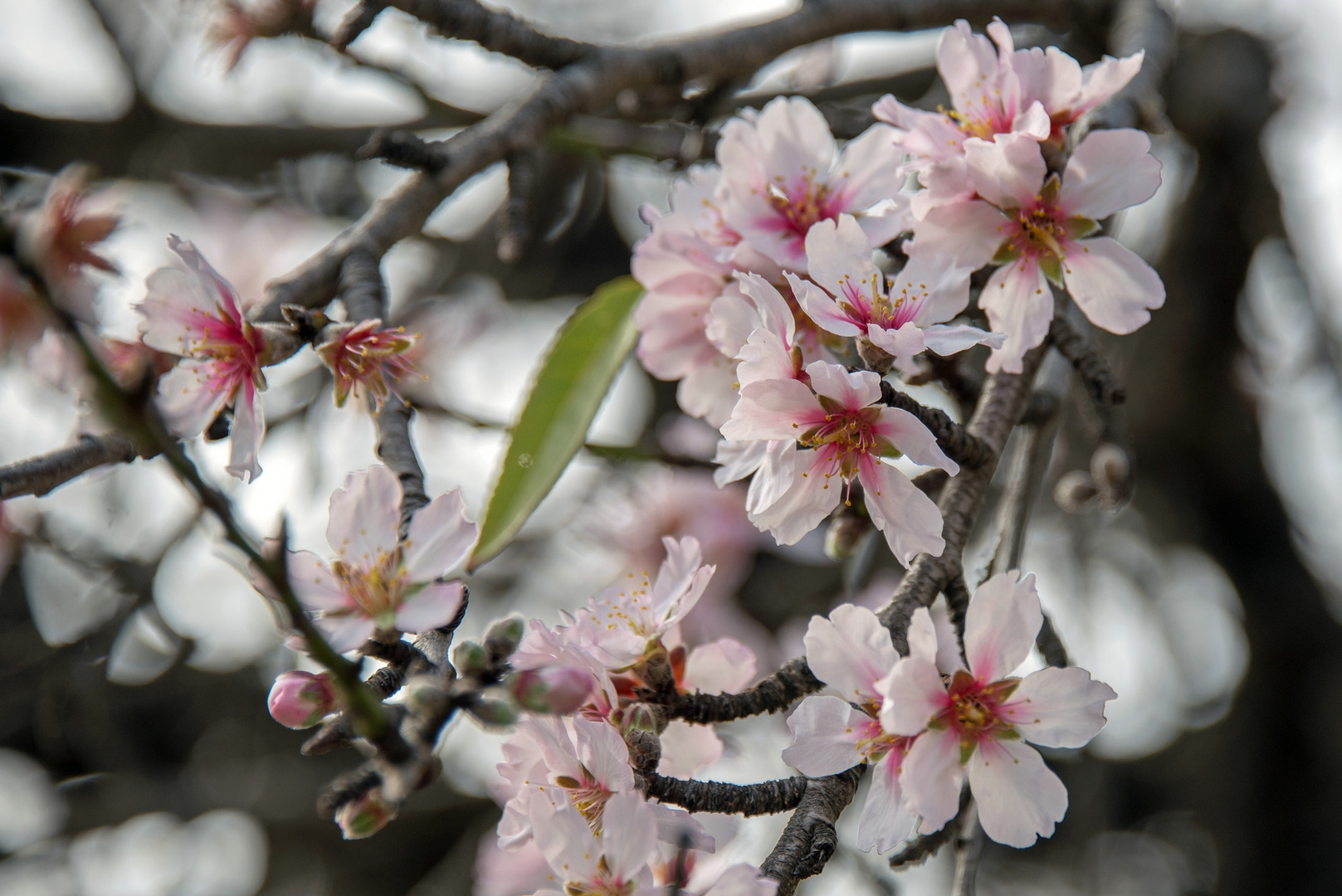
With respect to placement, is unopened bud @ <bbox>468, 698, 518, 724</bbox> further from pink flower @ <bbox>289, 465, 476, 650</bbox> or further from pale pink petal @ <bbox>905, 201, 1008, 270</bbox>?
pale pink petal @ <bbox>905, 201, 1008, 270</bbox>

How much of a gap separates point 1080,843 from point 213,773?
2.65m

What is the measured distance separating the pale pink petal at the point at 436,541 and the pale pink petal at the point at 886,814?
405 millimetres

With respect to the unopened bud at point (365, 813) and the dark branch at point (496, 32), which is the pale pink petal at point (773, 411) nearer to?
the unopened bud at point (365, 813)

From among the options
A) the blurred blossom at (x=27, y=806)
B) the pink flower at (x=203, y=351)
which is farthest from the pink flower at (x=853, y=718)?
the blurred blossom at (x=27, y=806)

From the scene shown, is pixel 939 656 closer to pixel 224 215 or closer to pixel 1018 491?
pixel 1018 491

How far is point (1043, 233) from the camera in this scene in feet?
3.08

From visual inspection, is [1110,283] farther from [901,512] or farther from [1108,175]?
[901,512]

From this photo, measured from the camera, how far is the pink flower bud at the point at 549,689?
65 centimetres

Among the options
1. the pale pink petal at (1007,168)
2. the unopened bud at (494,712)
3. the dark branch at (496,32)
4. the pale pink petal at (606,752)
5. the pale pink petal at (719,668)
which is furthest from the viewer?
the dark branch at (496,32)

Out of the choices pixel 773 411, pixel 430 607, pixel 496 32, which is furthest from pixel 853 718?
pixel 496 32

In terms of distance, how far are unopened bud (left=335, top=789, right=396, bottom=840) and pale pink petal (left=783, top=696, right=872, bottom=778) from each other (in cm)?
31

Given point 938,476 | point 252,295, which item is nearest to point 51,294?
point 938,476

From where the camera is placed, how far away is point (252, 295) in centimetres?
279

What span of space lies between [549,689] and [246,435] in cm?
48
